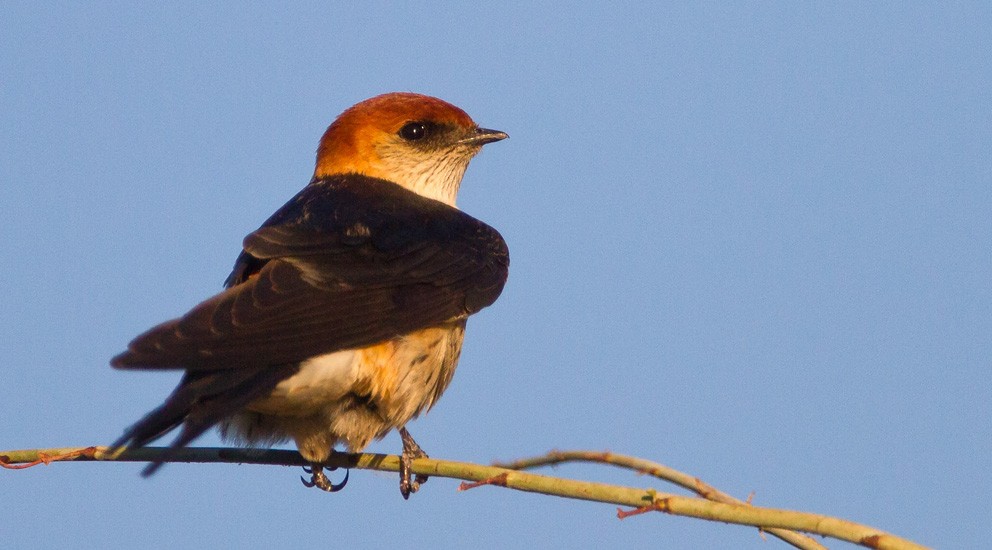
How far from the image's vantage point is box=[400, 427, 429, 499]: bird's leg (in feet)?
11.5

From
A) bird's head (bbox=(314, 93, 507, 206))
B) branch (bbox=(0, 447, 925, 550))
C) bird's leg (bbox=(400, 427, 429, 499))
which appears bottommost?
branch (bbox=(0, 447, 925, 550))

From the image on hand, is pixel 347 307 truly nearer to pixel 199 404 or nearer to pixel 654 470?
pixel 199 404

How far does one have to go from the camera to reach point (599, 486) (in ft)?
6.33

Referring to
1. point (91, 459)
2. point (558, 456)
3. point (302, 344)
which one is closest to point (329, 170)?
point (302, 344)

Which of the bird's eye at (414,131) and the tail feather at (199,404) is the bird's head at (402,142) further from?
the tail feather at (199,404)

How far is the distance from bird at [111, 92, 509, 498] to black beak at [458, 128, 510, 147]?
1cm

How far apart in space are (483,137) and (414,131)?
31 cm

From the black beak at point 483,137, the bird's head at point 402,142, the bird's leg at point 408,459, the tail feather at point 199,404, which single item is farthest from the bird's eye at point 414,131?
the tail feather at point 199,404

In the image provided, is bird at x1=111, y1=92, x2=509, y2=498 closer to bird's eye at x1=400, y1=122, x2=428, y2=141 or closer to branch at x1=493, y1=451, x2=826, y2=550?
bird's eye at x1=400, y1=122, x2=428, y2=141

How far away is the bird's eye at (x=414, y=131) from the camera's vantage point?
4648 mm

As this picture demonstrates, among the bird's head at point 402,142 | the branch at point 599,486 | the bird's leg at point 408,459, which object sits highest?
the bird's head at point 402,142

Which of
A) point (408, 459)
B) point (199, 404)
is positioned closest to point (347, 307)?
point (408, 459)

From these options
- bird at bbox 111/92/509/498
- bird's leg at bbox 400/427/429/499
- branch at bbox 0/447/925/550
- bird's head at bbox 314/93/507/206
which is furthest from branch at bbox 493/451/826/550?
bird's head at bbox 314/93/507/206

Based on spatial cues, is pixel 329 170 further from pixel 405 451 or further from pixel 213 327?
pixel 213 327
